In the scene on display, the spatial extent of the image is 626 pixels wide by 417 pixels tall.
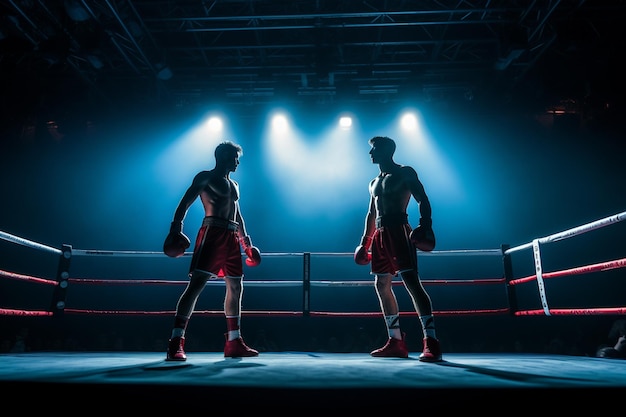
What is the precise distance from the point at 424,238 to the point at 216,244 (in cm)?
147

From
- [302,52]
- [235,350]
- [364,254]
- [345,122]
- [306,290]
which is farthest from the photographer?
[345,122]

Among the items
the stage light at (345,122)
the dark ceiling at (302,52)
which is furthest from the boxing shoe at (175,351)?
the stage light at (345,122)

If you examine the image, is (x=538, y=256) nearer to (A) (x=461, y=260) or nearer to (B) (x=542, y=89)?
(A) (x=461, y=260)

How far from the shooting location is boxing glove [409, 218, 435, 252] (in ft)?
8.38

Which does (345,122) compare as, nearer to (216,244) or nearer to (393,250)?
(393,250)

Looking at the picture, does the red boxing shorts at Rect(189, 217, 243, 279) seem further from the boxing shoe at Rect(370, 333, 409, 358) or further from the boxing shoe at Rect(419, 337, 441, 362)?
the boxing shoe at Rect(419, 337, 441, 362)

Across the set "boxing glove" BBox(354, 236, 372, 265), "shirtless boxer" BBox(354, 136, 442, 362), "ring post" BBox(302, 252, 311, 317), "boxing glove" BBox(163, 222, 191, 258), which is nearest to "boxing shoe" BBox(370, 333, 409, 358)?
"shirtless boxer" BBox(354, 136, 442, 362)

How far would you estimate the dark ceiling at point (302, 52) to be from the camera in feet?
20.0

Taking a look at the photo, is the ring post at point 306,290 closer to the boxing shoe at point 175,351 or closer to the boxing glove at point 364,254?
the boxing glove at point 364,254

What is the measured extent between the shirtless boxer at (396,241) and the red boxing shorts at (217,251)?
3.53ft

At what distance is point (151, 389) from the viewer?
1.14 meters

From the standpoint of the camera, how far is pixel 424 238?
2.56m

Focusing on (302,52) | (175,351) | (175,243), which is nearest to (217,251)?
(175,243)

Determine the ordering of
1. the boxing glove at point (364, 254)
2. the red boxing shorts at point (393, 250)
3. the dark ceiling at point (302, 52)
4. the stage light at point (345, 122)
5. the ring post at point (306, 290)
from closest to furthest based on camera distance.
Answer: the red boxing shorts at point (393, 250), the boxing glove at point (364, 254), the ring post at point (306, 290), the dark ceiling at point (302, 52), the stage light at point (345, 122)
